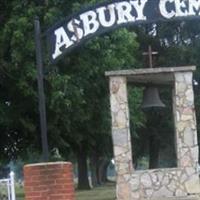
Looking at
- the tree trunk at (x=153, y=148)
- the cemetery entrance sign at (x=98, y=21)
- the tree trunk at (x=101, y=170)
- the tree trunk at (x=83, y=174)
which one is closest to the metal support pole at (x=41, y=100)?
the cemetery entrance sign at (x=98, y=21)

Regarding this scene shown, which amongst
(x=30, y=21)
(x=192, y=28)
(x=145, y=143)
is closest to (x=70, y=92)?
(x=30, y=21)

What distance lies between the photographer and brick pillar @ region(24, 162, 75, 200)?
33.2 feet

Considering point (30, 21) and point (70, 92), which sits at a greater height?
point (30, 21)

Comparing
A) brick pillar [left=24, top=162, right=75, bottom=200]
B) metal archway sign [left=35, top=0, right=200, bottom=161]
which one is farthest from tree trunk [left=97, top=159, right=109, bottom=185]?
brick pillar [left=24, top=162, right=75, bottom=200]

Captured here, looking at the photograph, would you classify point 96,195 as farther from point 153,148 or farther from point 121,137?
point 153,148

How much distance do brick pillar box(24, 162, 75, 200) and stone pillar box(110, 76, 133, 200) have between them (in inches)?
318

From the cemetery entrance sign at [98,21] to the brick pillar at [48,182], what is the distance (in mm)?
1946

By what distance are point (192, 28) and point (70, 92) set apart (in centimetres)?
2219

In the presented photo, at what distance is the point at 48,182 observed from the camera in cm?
1012

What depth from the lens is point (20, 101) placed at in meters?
26.5

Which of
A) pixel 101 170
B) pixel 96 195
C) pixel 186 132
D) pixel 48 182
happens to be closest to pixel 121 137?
pixel 186 132

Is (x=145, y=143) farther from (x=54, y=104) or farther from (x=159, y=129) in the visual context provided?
(x=54, y=104)

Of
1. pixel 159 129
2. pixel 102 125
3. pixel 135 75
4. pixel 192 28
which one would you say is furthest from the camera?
pixel 159 129

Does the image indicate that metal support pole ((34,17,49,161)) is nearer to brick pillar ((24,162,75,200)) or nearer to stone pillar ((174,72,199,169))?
brick pillar ((24,162,75,200))
